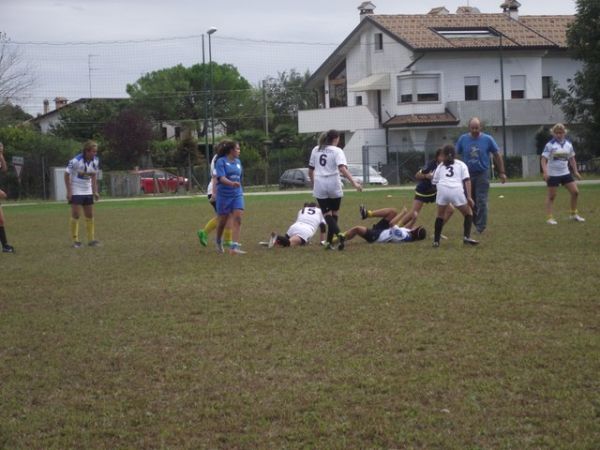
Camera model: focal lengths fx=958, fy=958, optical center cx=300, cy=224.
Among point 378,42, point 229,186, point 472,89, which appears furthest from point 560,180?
point 378,42

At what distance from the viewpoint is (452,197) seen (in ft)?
44.5

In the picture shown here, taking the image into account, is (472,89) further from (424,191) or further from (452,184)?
(452,184)

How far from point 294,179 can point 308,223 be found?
3257 centimetres

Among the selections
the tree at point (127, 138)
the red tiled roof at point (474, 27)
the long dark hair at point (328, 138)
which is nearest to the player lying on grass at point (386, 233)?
the long dark hair at point (328, 138)

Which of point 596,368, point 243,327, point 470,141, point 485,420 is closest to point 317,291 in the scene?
point 243,327

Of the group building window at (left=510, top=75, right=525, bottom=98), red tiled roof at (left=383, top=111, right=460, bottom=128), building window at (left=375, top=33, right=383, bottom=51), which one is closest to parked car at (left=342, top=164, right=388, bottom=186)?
red tiled roof at (left=383, top=111, right=460, bottom=128)

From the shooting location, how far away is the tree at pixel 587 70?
35344mm

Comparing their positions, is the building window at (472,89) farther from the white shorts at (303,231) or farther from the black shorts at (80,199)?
the white shorts at (303,231)

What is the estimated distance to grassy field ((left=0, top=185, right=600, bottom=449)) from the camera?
212 inches

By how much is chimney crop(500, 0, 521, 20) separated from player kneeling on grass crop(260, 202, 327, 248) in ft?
161

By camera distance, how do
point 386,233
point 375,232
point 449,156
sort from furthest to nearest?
point 375,232 < point 386,233 < point 449,156

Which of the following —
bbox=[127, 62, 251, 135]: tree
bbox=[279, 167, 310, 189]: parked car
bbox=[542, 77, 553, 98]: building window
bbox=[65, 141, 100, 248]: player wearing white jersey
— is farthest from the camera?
bbox=[127, 62, 251, 135]: tree

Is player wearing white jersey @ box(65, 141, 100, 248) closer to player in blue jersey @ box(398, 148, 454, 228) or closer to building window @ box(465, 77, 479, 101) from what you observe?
player in blue jersey @ box(398, 148, 454, 228)

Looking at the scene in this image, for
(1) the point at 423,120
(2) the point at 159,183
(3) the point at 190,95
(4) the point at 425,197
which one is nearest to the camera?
(4) the point at 425,197
